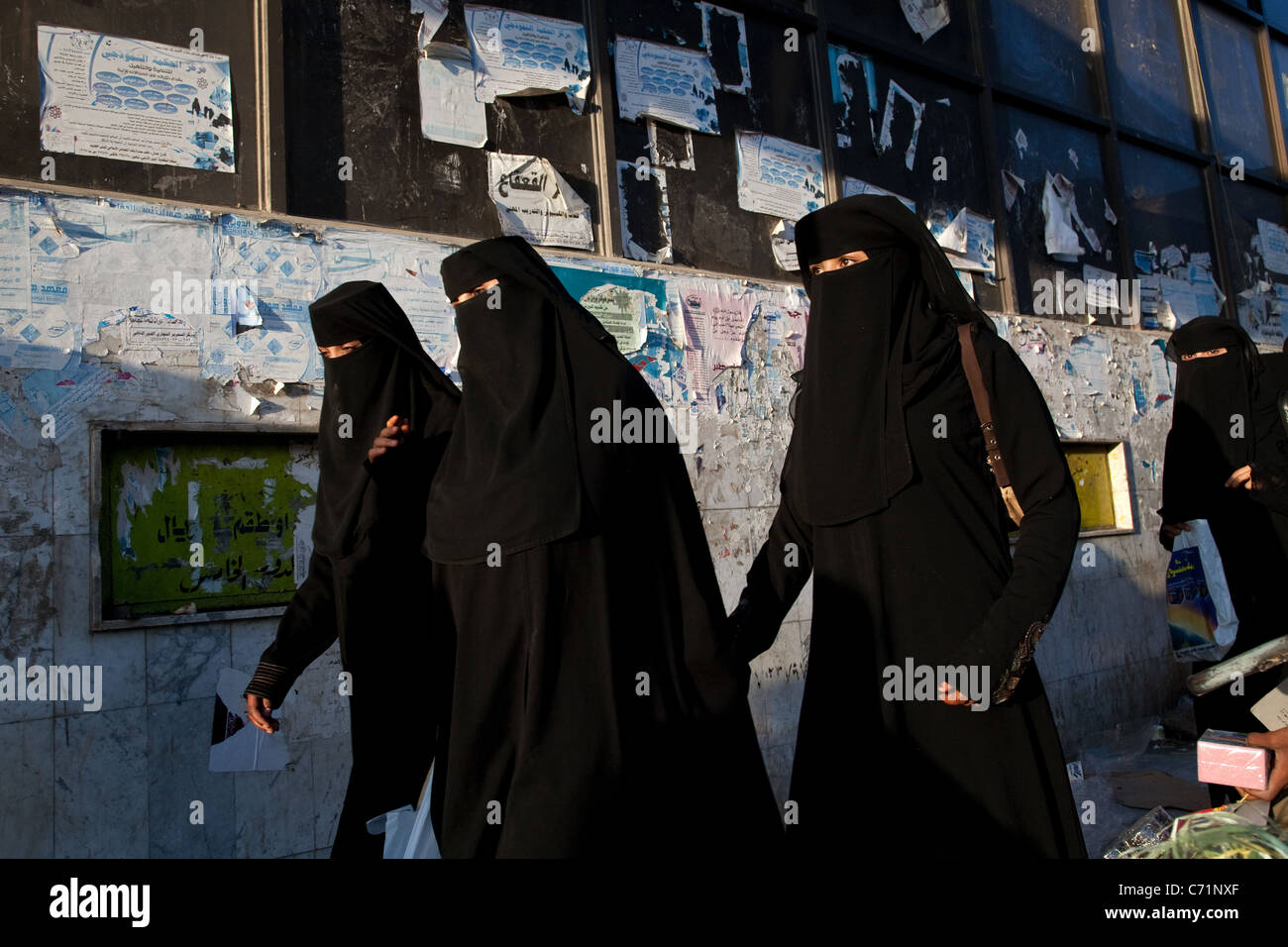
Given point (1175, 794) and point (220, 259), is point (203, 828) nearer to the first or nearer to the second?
point (220, 259)

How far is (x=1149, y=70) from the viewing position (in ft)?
28.2

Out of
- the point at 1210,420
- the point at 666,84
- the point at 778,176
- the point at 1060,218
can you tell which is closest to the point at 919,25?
the point at 1060,218

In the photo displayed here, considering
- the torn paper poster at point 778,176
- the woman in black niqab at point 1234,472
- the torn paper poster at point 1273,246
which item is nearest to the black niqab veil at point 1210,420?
the woman in black niqab at point 1234,472

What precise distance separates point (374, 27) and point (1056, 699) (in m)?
5.52

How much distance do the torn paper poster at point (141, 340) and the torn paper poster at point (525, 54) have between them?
A: 1.90m

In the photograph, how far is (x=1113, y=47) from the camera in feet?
27.1

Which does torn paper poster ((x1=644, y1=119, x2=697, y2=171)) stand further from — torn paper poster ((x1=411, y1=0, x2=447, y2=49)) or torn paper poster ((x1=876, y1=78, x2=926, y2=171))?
torn paper poster ((x1=876, y1=78, x2=926, y2=171))

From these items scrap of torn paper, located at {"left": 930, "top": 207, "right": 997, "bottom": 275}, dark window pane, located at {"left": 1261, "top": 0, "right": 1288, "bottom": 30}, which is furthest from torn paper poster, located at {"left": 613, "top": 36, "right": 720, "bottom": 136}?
dark window pane, located at {"left": 1261, "top": 0, "right": 1288, "bottom": 30}

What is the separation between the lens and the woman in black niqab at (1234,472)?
4250 millimetres

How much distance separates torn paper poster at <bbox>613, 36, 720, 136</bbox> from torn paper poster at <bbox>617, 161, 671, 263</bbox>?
300 millimetres

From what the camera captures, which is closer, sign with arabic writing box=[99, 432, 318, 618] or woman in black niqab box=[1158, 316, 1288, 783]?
sign with arabic writing box=[99, 432, 318, 618]

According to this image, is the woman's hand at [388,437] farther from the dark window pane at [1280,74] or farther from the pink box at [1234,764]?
the dark window pane at [1280,74]

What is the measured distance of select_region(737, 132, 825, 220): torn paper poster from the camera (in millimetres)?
5641
